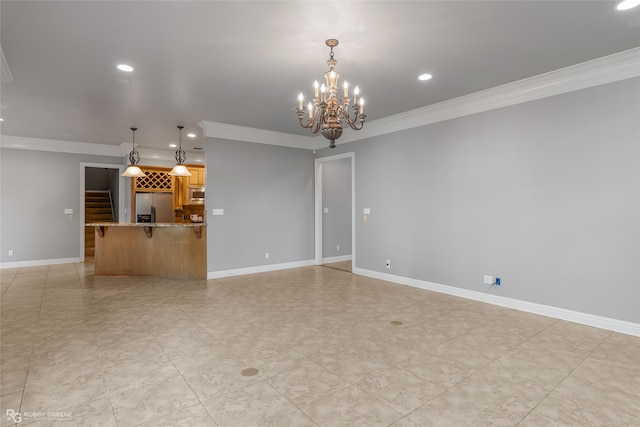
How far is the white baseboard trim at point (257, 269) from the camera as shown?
5.94 metres

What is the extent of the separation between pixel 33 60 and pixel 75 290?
3394 millimetres

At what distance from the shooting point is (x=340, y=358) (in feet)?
9.21

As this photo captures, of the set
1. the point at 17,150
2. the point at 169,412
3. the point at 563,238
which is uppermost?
the point at 17,150

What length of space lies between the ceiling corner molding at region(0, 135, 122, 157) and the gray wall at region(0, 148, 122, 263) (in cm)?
10

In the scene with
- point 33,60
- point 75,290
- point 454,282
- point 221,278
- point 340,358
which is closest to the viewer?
point 340,358

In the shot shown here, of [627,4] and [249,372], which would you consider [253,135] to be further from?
[627,4]

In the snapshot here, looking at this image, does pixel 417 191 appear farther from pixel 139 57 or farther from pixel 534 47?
pixel 139 57

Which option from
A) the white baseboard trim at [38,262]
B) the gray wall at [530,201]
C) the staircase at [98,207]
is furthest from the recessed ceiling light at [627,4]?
the staircase at [98,207]

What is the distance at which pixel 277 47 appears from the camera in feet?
10.1

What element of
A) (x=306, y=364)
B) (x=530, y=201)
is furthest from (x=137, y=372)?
(x=530, y=201)

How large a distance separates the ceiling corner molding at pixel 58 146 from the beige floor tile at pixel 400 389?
8.32 metres

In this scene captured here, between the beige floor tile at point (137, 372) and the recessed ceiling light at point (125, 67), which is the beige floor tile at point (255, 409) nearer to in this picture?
the beige floor tile at point (137, 372)

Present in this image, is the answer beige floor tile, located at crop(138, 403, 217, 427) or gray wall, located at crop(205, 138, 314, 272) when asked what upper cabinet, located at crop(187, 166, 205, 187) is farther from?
beige floor tile, located at crop(138, 403, 217, 427)

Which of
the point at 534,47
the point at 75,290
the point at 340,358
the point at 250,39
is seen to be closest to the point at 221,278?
the point at 75,290
